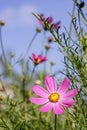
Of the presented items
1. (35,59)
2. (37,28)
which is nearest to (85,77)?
(35,59)

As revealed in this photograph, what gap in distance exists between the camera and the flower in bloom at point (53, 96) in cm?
90

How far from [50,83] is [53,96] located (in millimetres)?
39

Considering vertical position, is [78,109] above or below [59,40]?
below

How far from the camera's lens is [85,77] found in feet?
3.33

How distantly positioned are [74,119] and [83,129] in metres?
0.06

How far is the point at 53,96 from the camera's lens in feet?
3.23

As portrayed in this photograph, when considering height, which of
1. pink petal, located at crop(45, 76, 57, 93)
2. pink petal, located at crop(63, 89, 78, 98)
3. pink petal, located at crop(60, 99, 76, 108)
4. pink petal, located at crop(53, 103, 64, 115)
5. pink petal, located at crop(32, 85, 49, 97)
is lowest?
pink petal, located at crop(53, 103, 64, 115)

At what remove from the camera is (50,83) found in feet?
3.17

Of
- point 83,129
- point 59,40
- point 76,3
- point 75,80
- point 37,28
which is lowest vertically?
point 83,129

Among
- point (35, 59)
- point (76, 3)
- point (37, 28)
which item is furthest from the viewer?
point (37, 28)

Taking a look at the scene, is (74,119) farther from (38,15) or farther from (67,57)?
(38,15)

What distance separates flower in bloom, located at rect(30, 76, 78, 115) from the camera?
2.97ft

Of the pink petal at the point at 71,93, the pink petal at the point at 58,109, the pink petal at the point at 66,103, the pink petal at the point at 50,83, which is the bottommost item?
the pink petal at the point at 58,109

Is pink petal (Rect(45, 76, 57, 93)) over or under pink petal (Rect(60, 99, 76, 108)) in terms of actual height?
over
